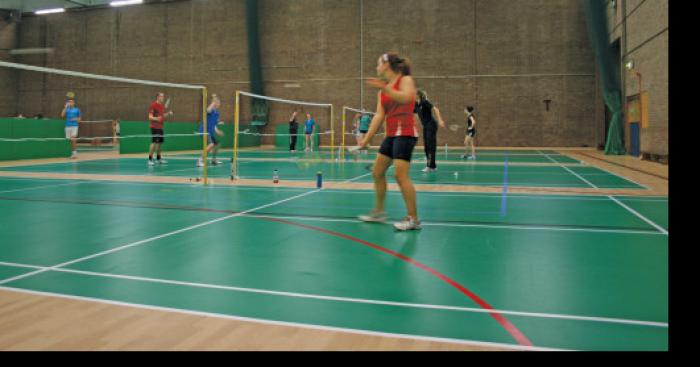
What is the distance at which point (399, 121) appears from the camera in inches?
263

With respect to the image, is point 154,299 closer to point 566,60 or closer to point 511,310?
point 511,310

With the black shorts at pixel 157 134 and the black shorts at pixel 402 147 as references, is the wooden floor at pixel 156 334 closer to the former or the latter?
the black shorts at pixel 402 147

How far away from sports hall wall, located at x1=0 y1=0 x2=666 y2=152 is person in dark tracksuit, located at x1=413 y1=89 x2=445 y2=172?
59.3 ft

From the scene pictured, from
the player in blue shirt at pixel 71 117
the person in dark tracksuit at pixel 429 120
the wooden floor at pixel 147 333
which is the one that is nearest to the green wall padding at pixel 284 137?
the player in blue shirt at pixel 71 117

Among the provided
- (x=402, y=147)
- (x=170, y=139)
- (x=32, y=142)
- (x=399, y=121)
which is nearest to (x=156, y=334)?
(x=402, y=147)

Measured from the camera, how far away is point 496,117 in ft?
106

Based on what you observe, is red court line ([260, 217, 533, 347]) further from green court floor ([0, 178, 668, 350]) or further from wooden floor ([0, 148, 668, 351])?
wooden floor ([0, 148, 668, 351])

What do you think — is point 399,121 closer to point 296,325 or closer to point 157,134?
point 296,325

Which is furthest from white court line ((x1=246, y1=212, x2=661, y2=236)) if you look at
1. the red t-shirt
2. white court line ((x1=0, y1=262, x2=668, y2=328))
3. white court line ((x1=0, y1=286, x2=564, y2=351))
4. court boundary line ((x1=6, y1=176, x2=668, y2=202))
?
the red t-shirt

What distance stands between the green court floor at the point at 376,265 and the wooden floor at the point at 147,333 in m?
0.16

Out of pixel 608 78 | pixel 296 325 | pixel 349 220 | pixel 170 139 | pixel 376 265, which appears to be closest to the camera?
pixel 296 325

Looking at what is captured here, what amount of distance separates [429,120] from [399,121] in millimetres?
8037

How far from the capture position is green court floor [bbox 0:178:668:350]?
3438mm

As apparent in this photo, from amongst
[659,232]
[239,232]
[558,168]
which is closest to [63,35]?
[558,168]
